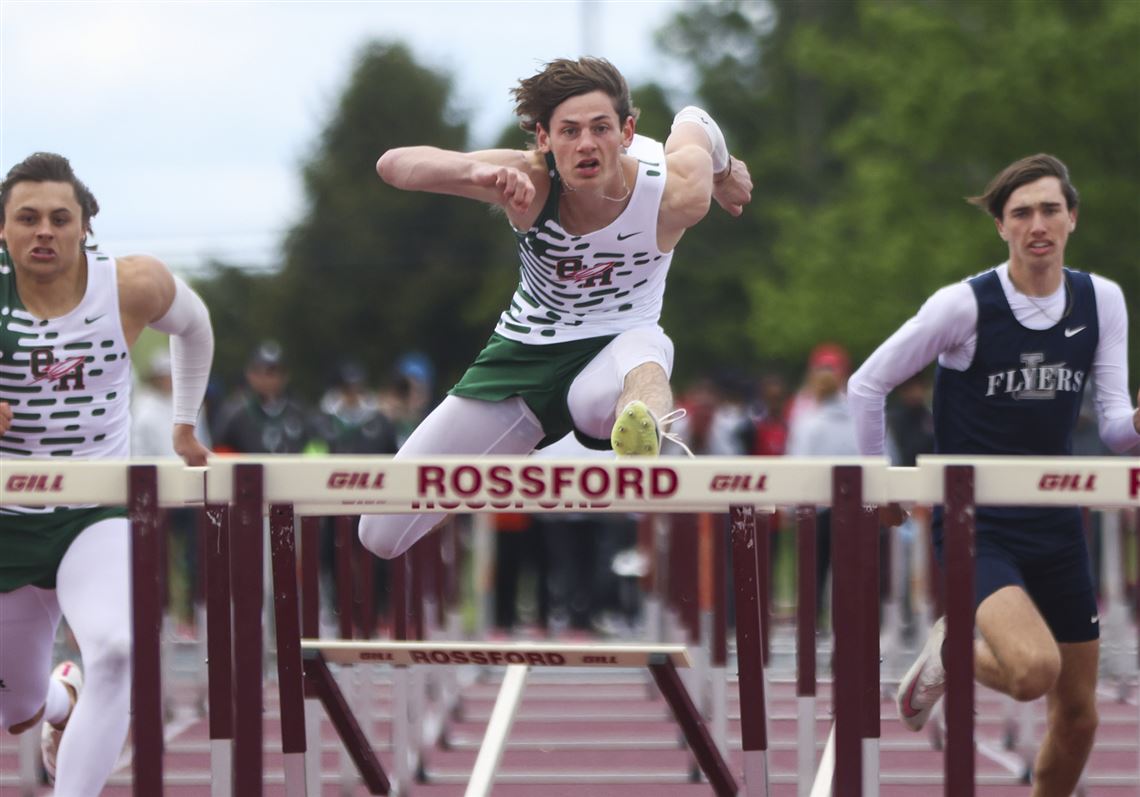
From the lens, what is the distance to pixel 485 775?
4.83 meters

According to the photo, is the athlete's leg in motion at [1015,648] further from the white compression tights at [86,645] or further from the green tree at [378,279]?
the green tree at [378,279]

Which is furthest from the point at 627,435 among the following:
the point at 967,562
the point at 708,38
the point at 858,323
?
the point at 708,38

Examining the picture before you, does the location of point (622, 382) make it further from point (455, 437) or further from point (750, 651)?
point (750, 651)

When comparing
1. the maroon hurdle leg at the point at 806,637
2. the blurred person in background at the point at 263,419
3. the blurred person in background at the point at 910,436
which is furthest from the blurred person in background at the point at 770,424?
the maroon hurdle leg at the point at 806,637

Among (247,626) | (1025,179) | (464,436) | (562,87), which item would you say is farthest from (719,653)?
(247,626)

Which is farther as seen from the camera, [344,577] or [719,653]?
[719,653]

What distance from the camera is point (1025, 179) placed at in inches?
213

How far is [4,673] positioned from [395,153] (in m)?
1.96

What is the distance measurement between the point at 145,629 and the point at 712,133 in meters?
2.60

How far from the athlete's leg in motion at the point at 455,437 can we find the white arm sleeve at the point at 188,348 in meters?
0.73

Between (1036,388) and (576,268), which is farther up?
(576,268)

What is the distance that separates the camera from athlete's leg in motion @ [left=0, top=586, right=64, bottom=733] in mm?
5180

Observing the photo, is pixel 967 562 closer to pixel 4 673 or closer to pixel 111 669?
pixel 111 669

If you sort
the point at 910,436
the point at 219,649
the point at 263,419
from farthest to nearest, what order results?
the point at 263,419 → the point at 910,436 → the point at 219,649
